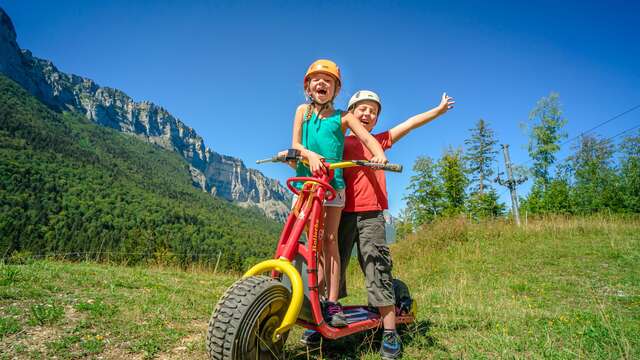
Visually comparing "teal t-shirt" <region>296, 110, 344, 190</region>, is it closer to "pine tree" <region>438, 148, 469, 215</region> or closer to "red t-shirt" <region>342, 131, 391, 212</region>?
"red t-shirt" <region>342, 131, 391, 212</region>

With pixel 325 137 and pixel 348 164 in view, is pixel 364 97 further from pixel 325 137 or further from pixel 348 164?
pixel 348 164

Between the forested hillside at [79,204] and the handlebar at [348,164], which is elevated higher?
the forested hillside at [79,204]

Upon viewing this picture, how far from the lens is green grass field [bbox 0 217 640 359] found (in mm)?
2479

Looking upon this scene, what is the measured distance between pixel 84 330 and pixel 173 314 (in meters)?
0.87

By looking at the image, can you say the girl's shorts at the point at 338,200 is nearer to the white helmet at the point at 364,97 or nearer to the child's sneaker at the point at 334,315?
the child's sneaker at the point at 334,315

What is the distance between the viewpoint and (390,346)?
247cm

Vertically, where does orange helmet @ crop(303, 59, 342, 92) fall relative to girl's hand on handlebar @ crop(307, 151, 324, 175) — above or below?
above

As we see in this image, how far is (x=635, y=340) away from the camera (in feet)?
8.49

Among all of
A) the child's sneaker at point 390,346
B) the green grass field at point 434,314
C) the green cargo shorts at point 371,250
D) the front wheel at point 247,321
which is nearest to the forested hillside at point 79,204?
the green grass field at point 434,314

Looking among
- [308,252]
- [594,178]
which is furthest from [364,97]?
[594,178]

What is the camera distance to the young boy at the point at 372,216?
2.60m

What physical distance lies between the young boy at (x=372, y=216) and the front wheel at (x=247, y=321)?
0.97 m

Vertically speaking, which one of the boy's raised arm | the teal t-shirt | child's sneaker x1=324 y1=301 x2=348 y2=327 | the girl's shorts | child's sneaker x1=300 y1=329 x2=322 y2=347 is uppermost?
the boy's raised arm

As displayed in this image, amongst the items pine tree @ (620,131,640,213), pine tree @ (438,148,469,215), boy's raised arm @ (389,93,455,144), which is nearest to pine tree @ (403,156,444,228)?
pine tree @ (438,148,469,215)
